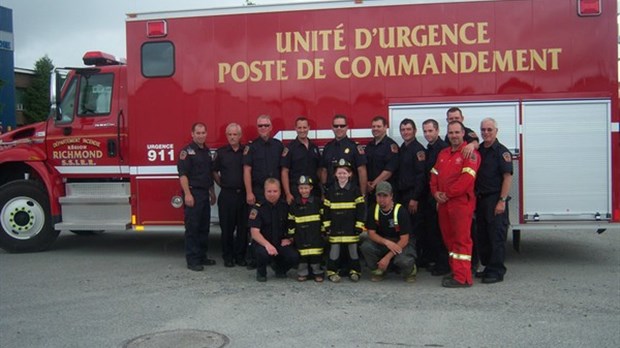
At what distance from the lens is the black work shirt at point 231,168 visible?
707cm

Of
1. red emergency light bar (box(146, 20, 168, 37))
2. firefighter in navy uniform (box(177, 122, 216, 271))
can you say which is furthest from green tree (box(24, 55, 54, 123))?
firefighter in navy uniform (box(177, 122, 216, 271))

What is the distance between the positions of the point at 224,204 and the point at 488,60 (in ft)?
11.8

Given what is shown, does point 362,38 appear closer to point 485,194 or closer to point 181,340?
point 485,194

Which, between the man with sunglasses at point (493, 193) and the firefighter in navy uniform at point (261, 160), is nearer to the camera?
the man with sunglasses at point (493, 193)

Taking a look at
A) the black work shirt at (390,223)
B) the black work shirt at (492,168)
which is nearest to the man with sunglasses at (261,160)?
the black work shirt at (390,223)

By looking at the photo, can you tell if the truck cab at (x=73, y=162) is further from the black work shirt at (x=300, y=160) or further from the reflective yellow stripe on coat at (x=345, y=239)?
the reflective yellow stripe on coat at (x=345, y=239)

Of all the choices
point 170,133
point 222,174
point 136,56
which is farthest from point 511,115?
point 136,56

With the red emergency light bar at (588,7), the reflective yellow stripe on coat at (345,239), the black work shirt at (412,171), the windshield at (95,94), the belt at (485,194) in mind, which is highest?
the red emergency light bar at (588,7)

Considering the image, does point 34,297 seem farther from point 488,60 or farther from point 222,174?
point 488,60

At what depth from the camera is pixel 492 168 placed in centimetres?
621

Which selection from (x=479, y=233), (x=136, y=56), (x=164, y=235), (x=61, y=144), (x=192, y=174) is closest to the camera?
(x=479, y=233)

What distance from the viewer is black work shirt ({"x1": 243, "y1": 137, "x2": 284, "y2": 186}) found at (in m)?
6.91

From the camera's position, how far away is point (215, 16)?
24.2 feet

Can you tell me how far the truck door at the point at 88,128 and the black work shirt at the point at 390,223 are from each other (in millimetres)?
3557
